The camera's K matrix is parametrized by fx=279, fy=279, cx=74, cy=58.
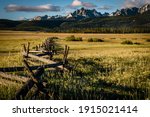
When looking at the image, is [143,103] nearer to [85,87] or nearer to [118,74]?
[85,87]

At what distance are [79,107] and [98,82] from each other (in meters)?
5.07

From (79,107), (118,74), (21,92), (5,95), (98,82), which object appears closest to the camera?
(79,107)

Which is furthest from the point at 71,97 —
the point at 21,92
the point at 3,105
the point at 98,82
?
the point at 98,82

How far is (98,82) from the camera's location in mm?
10766

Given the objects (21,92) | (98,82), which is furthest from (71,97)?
(98,82)

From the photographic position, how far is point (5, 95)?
24.6 ft

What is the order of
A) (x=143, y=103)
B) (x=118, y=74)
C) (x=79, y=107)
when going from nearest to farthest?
1. (x=79, y=107)
2. (x=143, y=103)
3. (x=118, y=74)

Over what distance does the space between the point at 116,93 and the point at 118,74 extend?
117 inches

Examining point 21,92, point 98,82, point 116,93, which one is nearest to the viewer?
point 21,92

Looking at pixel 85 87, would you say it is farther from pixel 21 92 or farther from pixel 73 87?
pixel 21 92

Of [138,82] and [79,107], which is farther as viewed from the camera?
[138,82]

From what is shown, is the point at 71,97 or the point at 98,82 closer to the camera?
the point at 71,97

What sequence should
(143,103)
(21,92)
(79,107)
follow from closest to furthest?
1. (79,107)
2. (143,103)
3. (21,92)

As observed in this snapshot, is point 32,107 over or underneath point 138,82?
over
